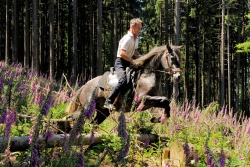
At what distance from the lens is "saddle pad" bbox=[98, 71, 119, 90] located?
6.52 meters

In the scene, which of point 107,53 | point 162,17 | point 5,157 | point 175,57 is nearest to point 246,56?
point 162,17

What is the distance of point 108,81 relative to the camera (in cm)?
663

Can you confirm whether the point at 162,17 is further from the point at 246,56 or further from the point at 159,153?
the point at 159,153

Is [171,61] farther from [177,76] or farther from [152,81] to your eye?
[152,81]

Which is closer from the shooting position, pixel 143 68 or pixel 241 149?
pixel 241 149

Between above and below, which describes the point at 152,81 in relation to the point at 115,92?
above

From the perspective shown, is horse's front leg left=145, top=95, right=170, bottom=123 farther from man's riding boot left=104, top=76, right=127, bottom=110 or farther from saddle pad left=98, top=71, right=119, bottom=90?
saddle pad left=98, top=71, right=119, bottom=90

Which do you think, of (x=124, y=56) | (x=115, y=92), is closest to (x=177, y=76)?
(x=124, y=56)

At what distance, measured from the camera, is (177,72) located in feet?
20.2

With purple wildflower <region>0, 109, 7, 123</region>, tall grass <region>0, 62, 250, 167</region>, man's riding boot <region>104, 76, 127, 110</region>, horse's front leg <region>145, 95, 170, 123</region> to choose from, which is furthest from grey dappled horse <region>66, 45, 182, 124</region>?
purple wildflower <region>0, 109, 7, 123</region>

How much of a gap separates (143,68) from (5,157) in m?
4.87

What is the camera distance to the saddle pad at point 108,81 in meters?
6.52

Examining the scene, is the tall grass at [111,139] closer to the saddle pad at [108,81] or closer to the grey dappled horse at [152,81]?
the grey dappled horse at [152,81]

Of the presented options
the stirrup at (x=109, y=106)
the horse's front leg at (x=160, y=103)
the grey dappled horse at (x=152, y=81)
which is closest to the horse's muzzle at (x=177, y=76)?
the grey dappled horse at (x=152, y=81)
